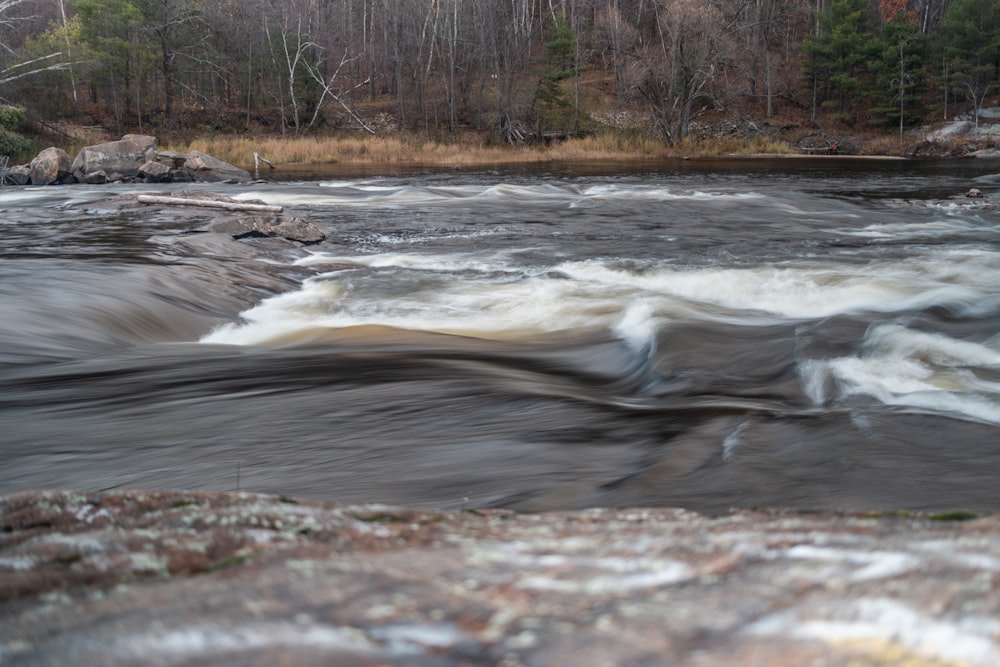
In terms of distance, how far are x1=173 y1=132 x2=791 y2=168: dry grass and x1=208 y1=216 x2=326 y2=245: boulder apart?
20.0 metres

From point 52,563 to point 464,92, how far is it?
1803 inches

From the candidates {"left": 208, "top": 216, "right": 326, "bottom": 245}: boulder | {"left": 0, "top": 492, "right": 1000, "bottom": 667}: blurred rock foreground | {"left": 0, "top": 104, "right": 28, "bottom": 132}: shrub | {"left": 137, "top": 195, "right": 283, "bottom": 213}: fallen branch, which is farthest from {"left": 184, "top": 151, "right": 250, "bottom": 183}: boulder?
{"left": 0, "top": 492, "right": 1000, "bottom": 667}: blurred rock foreground

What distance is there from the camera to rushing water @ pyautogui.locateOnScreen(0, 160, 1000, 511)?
3754 millimetres

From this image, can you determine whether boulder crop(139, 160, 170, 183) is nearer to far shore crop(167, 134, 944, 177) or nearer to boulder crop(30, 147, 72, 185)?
boulder crop(30, 147, 72, 185)

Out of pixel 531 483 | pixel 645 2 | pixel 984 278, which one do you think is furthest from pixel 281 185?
pixel 645 2

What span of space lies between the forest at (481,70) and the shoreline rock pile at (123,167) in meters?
16.0

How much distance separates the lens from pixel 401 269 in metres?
10.2

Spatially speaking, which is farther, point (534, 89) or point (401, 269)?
point (534, 89)

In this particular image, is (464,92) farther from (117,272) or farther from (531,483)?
(531,483)

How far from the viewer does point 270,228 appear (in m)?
11.9

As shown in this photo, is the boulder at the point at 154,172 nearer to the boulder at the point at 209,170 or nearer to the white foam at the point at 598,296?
the boulder at the point at 209,170

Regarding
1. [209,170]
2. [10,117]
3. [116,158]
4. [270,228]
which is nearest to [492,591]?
[270,228]

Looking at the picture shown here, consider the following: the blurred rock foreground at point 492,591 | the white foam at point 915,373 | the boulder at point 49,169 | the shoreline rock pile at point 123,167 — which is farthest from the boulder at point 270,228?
the boulder at point 49,169

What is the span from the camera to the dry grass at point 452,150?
3272 cm
